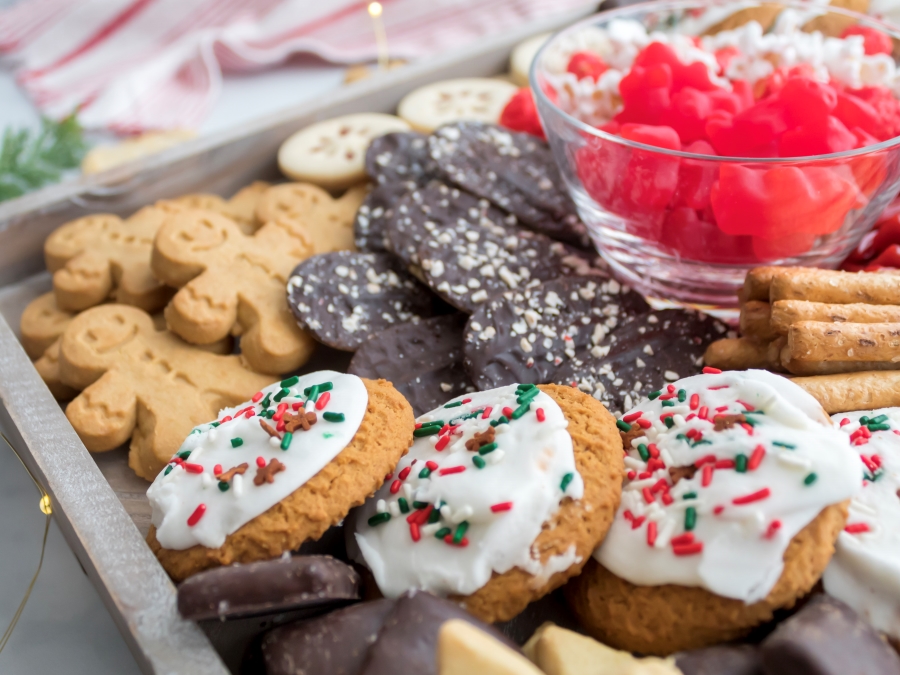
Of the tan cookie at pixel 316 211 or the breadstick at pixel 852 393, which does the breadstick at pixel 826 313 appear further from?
the tan cookie at pixel 316 211

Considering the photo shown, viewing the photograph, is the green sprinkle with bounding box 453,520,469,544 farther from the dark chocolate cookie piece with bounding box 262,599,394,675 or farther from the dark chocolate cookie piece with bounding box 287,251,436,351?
the dark chocolate cookie piece with bounding box 287,251,436,351

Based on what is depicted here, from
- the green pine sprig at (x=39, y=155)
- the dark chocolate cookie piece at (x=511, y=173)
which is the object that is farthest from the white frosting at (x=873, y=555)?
the green pine sprig at (x=39, y=155)

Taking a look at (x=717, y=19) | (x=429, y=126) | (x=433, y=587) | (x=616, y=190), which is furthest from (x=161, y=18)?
(x=433, y=587)

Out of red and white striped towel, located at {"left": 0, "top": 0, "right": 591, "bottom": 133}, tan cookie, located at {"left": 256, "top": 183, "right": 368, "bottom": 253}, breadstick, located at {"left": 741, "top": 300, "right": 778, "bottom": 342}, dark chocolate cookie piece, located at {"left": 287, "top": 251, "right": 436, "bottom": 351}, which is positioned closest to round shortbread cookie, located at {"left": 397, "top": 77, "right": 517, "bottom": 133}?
tan cookie, located at {"left": 256, "top": 183, "right": 368, "bottom": 253}

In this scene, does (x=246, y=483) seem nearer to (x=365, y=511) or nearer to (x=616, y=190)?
(x=365, y=511)

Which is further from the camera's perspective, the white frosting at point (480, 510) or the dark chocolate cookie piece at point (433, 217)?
the dark chocolate cookie piece at point (433, 217)

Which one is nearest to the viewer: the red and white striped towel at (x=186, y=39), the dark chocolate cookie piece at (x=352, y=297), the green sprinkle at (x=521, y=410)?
the green sprinkle at (x=521, y=410)
